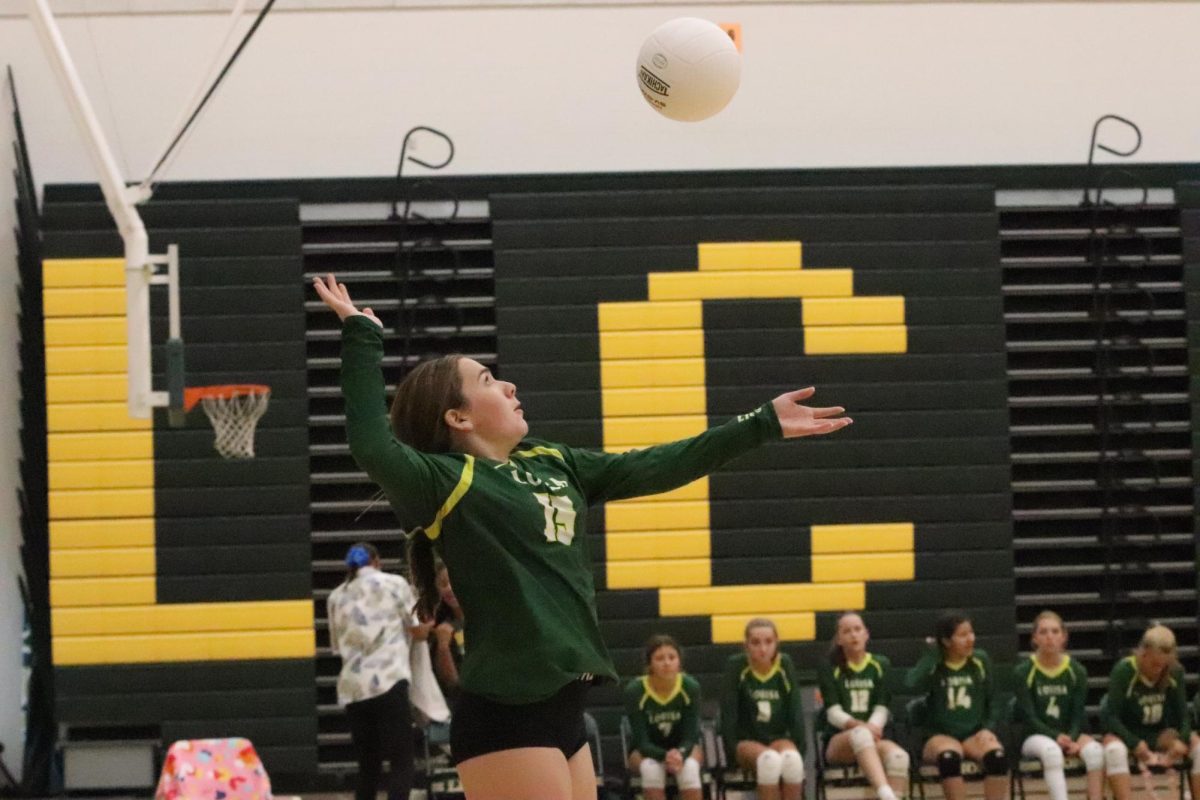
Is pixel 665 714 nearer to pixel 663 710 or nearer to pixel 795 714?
pixel 663 710

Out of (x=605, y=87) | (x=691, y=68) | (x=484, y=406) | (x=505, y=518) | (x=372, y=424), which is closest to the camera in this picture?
(x=372, y=424)

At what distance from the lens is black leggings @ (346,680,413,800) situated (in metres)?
8.63

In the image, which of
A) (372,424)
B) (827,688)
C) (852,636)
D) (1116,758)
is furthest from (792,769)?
(372,424)

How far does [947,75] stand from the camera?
10.6 m

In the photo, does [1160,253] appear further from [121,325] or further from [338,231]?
[121,325]

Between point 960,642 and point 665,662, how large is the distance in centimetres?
175

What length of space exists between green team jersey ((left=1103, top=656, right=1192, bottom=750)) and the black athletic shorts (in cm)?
647

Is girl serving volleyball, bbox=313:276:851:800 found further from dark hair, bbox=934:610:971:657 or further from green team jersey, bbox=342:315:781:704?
dark hair, bbox=934:610:971:657

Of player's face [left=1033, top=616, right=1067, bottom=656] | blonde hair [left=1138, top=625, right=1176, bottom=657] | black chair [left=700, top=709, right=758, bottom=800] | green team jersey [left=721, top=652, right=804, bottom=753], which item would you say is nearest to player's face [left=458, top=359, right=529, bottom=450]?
black chair [left=700, top=709, right=758, bottom=800]

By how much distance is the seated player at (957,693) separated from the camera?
8844mm

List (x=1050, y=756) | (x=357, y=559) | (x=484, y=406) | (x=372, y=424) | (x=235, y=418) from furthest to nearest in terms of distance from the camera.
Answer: (x=235, y=418) → (x=357, y=559) → (x=1050, y=756) → (x=484, y=406) → (x=372, y=424)

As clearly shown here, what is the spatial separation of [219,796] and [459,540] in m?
5.51

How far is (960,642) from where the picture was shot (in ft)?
29.7

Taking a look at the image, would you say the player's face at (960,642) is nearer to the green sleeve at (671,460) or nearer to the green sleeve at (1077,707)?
the green sleeve at (1077,707)
